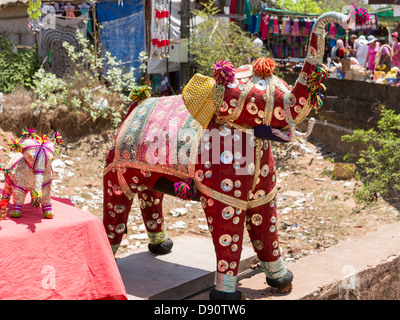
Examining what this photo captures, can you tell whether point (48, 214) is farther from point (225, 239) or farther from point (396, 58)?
point (396, 58)

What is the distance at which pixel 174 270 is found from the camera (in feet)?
16.6

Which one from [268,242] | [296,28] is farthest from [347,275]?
[296,28]

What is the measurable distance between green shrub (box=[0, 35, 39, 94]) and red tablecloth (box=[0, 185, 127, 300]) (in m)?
7.93

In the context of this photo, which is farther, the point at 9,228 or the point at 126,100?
the point at 126,100

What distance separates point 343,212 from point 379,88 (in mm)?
3292

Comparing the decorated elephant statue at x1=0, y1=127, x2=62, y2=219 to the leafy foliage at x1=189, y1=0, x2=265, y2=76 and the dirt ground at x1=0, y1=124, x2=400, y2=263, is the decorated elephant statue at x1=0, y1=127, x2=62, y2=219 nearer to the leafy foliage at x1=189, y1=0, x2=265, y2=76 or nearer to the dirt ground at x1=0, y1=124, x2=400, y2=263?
the dirt ground at x1=0, y1=124, x2=400, y2=263

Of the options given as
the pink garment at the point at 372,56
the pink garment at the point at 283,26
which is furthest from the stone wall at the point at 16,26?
the pink garment at the point at 283,26

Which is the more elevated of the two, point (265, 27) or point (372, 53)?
point (265, 27)

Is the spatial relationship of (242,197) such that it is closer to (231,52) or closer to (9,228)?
(9,228)

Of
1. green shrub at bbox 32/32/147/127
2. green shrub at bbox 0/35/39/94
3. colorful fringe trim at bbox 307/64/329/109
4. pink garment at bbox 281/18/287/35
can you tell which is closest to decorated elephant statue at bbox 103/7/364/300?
colorful fringe trim at bbox 307/64/329/109

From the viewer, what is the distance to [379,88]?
1030cm

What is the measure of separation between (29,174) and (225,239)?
4.75 feet

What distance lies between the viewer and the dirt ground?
7164 millimetres
